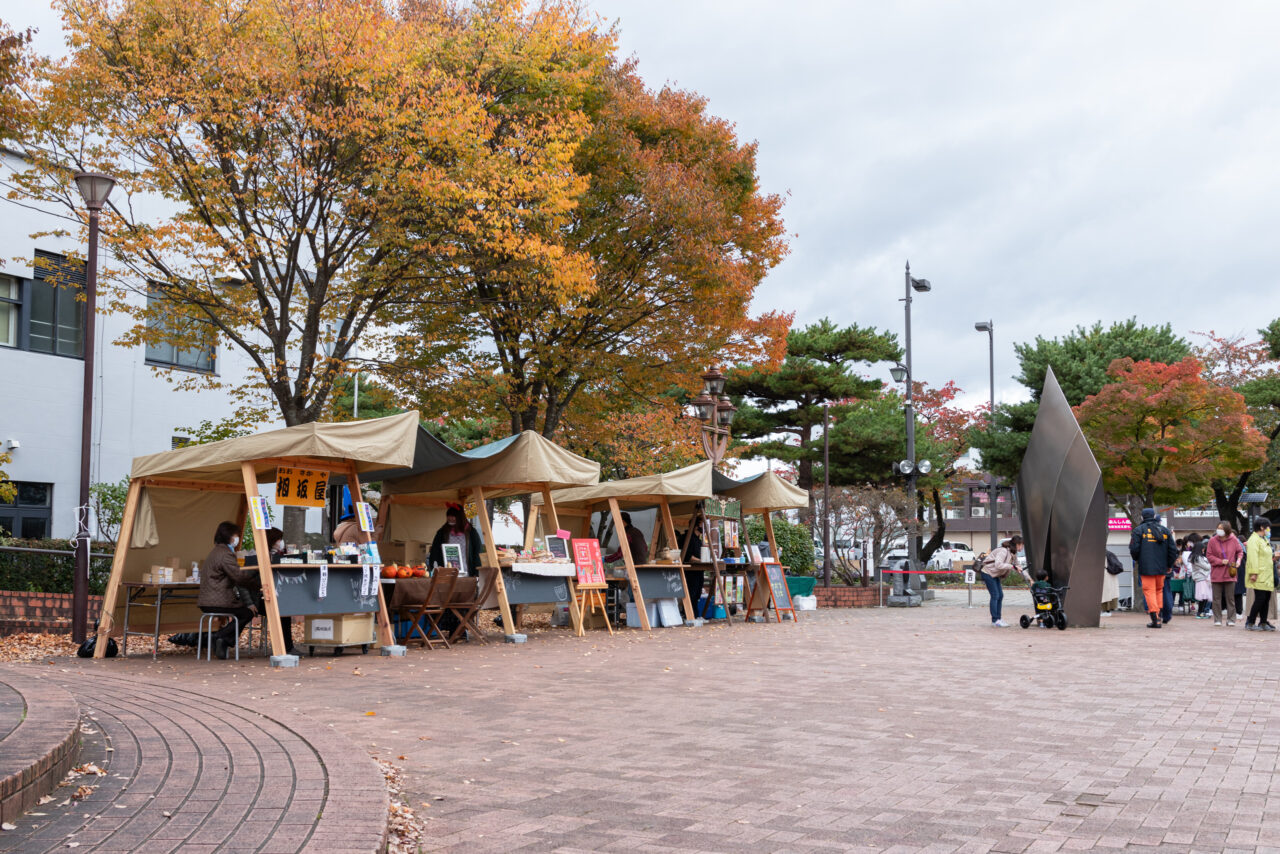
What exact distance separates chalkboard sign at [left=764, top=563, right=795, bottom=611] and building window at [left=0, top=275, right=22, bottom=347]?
16.0 metres

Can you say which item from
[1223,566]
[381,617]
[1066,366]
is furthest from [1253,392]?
[381,617]

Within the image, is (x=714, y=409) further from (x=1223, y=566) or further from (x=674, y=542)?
(x=1223, y=566)

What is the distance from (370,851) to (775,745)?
3.47m

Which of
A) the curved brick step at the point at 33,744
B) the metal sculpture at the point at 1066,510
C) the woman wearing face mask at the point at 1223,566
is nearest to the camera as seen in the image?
the curved brick step at the point at 33,744

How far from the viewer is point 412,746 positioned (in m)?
6.75

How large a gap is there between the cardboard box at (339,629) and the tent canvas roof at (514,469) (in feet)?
9.24

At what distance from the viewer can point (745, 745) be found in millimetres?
6867

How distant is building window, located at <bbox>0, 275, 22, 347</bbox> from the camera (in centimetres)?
2291

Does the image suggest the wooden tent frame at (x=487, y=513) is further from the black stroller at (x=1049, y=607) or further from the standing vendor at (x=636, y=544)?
the black stroller at (x=1049, y=607)

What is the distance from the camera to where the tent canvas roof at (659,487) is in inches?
667

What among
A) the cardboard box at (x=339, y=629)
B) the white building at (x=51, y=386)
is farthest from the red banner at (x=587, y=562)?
the white building at (x=51, y=386)

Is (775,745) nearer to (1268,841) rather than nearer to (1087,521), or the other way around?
(1268,841)

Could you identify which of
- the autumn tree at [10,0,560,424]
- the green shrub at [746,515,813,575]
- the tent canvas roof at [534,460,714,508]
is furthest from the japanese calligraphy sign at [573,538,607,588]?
the green shrub at [746,515,813,575]

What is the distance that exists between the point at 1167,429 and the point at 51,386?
24489 millimetres
